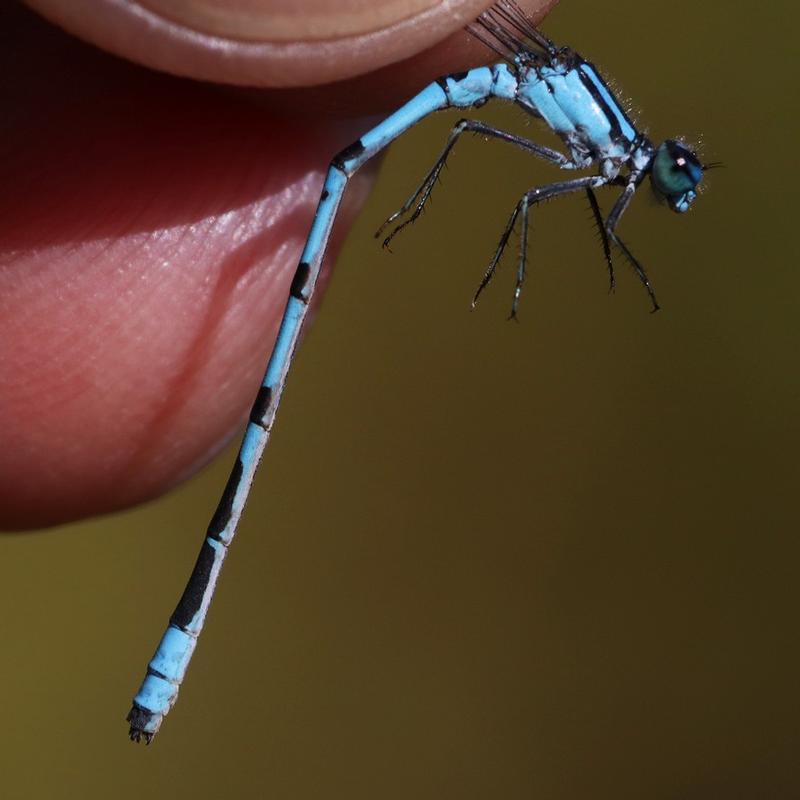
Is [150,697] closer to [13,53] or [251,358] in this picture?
[251,358]

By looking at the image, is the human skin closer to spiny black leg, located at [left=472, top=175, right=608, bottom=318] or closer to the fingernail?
spiny black leg, located at [left=472, top=175, right=608, bottom=318]

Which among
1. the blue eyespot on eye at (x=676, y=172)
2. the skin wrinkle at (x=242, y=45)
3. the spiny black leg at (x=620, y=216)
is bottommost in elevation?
the skin wrinkle at (x=242, y=45)

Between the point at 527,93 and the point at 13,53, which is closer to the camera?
the point at 13,53

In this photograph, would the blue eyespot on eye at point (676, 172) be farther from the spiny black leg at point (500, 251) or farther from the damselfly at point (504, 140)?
the spiny black leg at point (500, 251)

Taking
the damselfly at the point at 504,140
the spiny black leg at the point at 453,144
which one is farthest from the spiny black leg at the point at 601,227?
the spiny black leg at the point at 453,144

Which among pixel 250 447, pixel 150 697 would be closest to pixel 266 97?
pixel 250 447

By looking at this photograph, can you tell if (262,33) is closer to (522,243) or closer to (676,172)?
(522,243)

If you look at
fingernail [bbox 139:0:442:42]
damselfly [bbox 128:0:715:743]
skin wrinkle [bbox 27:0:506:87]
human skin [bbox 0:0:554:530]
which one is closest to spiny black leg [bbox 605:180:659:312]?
damselfly [bbox 128:0:715:743]
